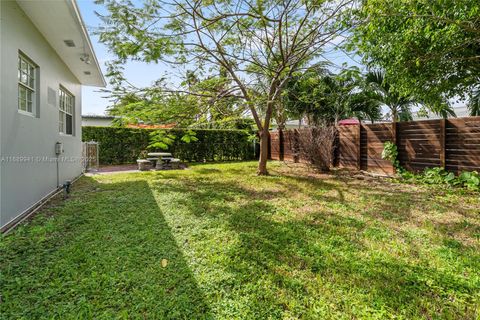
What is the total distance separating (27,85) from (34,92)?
31 centimetres

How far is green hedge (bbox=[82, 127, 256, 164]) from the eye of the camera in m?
12.7

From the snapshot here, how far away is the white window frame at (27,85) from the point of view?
14.8 feet

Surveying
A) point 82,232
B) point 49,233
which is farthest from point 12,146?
point 82,232

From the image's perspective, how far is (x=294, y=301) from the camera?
6.91ft

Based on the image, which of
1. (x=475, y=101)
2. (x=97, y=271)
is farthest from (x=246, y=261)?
(x=475, y=101)

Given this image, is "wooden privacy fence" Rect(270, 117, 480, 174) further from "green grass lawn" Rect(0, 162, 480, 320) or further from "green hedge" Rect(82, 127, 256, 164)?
"green hedge" Rect(82, 127, 256, 164)

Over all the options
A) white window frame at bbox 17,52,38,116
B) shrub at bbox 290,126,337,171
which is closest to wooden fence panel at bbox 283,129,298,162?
shrub at bbox 290,126,337,171

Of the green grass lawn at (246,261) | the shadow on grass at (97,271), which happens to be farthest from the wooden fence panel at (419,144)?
the shadow on grass at (97,271)

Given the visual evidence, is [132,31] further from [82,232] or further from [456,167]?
[456,167]

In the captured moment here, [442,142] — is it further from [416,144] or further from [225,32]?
[225,32]

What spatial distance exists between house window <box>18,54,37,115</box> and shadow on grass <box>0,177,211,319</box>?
7.11 feet

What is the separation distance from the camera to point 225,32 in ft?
25.9

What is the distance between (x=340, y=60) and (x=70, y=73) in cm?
876

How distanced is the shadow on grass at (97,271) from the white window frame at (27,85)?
213 centimetres
